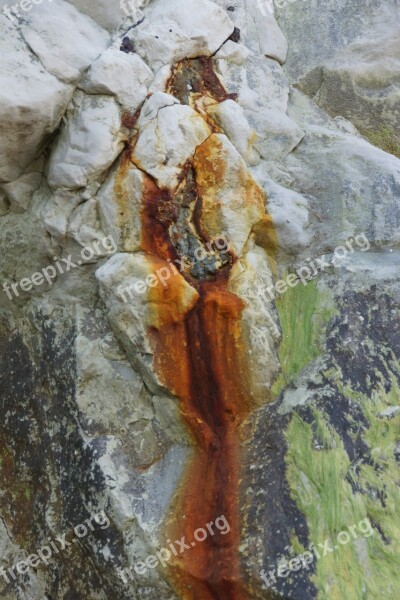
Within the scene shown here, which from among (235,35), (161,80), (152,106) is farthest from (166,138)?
(235,35)

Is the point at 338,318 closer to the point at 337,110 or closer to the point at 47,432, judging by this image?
the point at 47,432

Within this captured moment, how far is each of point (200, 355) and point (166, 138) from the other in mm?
894

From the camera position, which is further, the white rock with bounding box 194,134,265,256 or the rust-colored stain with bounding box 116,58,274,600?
the white rock with bounding box 194,134,265,256

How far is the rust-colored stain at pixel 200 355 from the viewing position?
100 inches

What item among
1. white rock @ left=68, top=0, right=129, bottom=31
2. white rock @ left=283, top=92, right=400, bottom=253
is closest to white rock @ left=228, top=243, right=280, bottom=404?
white rock @ left=283, top=92, right=400, bottom=253

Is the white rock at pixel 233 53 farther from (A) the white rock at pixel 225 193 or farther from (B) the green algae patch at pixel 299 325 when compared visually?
(B) the green algae patch at pixel 299 325

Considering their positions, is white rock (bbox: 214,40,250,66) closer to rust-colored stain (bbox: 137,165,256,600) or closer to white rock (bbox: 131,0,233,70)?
white rock (bbox: 131,0,233,70)

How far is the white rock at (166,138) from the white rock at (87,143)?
11 cm

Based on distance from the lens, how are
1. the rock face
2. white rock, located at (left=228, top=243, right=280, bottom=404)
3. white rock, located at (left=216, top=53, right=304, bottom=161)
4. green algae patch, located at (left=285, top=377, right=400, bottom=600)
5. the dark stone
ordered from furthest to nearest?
1. white rock, located at (left=216, top=53, right=304, bottom=161)
2. the dark stone
3. white rock, located at (left=228, top=243, right=280, bottom=404)
4. the rock face
5. green algae patch, located at (left=285, top=377, right=400, bottom=600)

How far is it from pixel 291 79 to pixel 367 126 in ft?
1.65

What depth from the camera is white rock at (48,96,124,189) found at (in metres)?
2.76

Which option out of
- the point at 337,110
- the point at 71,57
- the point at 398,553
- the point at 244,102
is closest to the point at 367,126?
the point at 337,110

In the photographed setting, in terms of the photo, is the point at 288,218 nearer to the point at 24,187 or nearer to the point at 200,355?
the point at 200,355

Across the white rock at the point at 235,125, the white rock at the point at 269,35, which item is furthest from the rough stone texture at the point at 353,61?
the white rock at the point at 235,125
